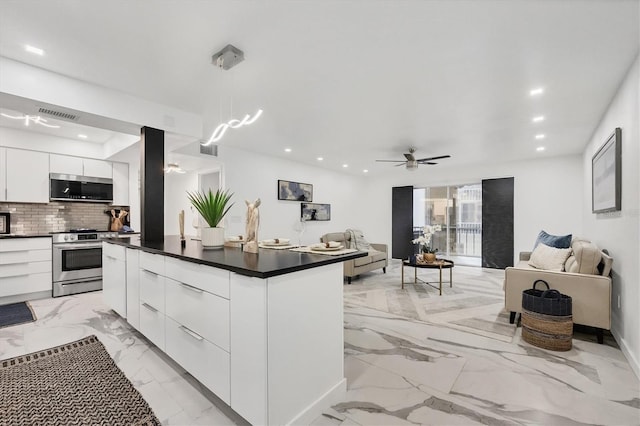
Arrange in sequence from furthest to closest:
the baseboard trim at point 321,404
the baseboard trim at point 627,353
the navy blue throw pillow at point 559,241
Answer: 1. the navy blue throw pillow at point 559,241
2. the baseboard trim at point 627,353
3. the baseboard trim at point 321,404

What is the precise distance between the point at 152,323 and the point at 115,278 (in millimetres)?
1178

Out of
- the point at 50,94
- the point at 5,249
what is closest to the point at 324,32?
the point at 50,94

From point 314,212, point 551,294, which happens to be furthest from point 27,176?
point 551,294

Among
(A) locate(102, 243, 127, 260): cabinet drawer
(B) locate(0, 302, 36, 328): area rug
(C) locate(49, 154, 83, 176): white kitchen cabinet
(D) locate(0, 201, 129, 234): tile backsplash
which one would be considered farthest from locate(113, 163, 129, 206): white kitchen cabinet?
(A) locate(102, 243, 127, 260): cabinet drawer

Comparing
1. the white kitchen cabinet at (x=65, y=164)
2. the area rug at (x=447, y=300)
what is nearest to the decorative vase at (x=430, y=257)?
the area rug at (x=447, y=300)

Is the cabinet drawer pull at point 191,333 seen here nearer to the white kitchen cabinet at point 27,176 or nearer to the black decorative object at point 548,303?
the black decorative object at point 548,303

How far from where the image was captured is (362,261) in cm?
533

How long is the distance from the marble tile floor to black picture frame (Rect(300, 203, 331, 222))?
3994 mm

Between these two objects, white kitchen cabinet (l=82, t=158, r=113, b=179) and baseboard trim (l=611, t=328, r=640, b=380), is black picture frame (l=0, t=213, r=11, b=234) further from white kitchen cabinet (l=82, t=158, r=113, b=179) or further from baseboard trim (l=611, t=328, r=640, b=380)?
baseboard trim (l=611, t=328, r=640, b=380)

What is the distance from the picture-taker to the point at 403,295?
434 centimetres

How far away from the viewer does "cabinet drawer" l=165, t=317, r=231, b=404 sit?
5.36 feet

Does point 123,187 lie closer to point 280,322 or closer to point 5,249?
point 5,249

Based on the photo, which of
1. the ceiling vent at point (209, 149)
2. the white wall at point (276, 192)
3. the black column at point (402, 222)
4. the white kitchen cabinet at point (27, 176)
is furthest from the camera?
the black column at point (402, 222)

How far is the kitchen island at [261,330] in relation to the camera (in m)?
1.44
